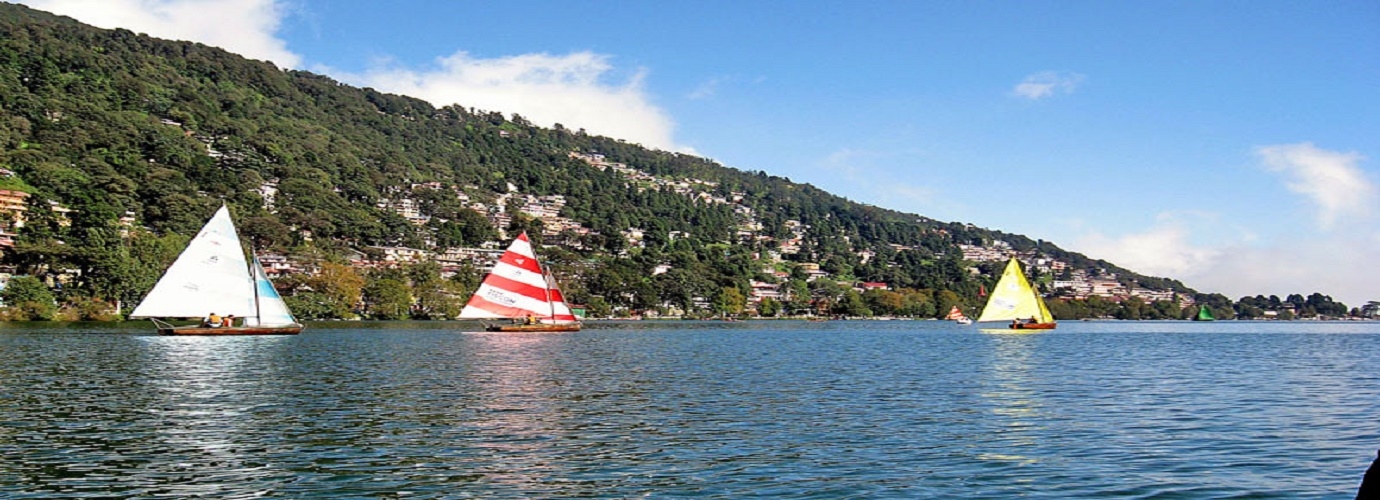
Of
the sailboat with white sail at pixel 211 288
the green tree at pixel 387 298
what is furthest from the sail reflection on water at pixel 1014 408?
the green tree at pixel 387 298

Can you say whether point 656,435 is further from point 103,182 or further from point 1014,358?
point 103,182

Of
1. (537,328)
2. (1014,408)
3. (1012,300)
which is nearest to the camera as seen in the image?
(1014,408)

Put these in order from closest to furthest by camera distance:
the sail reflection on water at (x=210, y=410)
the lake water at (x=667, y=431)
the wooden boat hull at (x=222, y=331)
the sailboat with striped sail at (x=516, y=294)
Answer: the lake water at (x=667, y=431) → the sail reflection on water at (x=210, y=410) → the wooden boat hull at (x=222, y=331) → the sailboat with striped sail at (x=516, y=294)

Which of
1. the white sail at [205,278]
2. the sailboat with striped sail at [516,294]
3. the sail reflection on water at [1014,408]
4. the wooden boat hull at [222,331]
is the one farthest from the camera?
the sailboat with striped sail at [516,294]

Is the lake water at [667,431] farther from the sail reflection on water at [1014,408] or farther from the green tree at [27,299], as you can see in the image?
the green tree at [27,299]

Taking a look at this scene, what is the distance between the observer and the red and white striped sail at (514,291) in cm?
9181

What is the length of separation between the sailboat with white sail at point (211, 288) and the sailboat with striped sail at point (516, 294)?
648 inches

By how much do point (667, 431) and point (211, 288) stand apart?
60287 millimetres

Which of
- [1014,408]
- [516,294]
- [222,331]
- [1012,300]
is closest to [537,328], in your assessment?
[516,294]

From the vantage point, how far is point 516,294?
93375mm

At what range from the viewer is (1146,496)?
1816cm

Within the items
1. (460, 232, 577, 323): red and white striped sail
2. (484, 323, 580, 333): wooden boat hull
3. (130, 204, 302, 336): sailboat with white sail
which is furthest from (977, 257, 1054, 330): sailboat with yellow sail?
(130, 204, 302, 336): sailboat with white sail

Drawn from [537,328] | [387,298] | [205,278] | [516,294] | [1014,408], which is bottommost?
[1014,408]

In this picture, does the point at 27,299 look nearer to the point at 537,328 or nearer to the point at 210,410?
the point at 537,328
